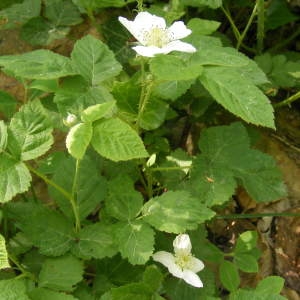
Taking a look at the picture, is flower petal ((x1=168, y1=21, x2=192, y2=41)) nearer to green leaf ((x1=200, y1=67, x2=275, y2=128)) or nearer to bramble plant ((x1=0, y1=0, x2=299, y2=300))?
bramble plant ((x1=0, y1=0, x2=299, y2=300))

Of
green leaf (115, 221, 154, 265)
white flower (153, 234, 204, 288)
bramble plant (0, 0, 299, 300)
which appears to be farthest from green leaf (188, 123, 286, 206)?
green leaf (115, 221, 154, 265)

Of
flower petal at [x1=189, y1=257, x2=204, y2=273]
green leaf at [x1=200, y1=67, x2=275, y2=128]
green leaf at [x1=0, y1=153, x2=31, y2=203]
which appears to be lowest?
flower petal at [x1=189, y1=257, x2=204, y2=273]

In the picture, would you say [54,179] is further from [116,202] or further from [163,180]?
[163,180]

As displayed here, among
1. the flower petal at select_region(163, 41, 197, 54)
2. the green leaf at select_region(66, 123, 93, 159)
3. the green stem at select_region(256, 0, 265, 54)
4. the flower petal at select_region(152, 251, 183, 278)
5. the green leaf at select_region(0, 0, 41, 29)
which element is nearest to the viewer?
the green leaf at select_region(66, 123, 93, 159)

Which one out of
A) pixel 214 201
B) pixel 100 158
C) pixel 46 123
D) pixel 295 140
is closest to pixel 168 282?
pixel 214 201

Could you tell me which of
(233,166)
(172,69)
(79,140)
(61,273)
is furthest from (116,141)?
(233,166)

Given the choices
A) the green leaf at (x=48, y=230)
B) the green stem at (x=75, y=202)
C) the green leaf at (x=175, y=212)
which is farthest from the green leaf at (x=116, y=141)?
the green leaf at (x=48, y=230)
